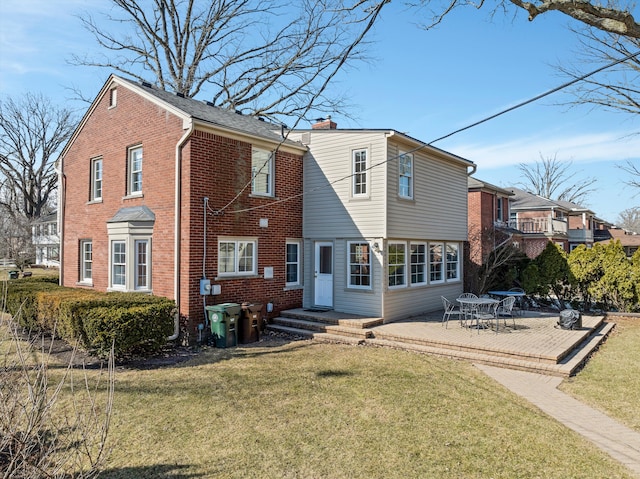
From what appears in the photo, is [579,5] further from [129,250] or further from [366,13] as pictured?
[129,250]

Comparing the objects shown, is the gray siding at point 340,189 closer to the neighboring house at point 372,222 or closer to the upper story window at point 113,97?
the neighboring house at point 372,222

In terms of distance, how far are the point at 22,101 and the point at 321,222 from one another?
39.0 m

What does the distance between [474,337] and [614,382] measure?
3.05m

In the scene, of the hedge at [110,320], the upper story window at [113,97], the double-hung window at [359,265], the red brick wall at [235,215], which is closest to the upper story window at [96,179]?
the upper story window at [113,97]

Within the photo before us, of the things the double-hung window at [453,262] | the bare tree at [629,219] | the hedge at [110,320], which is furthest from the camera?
the bare tree at [629,219]

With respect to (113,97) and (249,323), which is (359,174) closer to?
(249,323)

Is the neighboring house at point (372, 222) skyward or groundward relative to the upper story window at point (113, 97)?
groundward

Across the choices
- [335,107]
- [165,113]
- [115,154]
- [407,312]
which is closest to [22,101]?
[335,107]

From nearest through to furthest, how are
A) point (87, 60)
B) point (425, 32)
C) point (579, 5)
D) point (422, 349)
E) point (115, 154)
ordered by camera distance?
1. point (579, 5)
2. point (425, 32)
3. point (422, 349)
4. point (115, 154)
5. point (87, 60)

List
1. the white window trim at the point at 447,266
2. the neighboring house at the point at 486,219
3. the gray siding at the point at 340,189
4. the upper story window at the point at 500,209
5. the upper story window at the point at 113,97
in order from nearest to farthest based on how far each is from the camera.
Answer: the gray siding at the point at 340,189, the upper story window at the point at 113,97, the white window trim at the point at 447,266, the neighboring house at the point at 486,219, the upper story window at the point at 500,209

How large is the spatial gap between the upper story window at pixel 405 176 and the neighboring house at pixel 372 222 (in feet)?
0.10

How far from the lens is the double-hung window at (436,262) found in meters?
14.4

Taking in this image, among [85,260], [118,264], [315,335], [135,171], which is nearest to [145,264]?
[118,264]

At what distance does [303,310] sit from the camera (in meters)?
12.9
